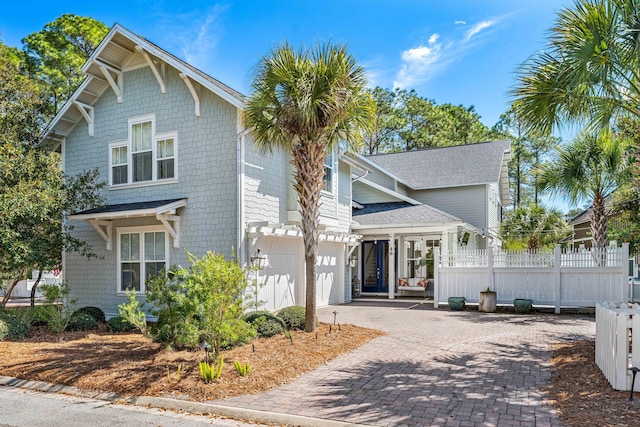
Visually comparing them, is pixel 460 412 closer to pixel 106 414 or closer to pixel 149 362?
pixel 106 414

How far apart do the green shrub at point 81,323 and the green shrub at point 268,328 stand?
16.3ft

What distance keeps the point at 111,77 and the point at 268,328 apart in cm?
922

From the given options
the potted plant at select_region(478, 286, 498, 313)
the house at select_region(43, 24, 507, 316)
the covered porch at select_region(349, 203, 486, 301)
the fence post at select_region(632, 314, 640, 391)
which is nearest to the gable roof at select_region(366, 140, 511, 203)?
the covered porch at select_region(349, 203, 486, 301)

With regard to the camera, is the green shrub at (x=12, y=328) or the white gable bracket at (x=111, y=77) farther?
the white gable bracket at (x=111, y=77)

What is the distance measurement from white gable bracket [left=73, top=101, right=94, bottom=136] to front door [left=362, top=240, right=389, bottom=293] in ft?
37.5

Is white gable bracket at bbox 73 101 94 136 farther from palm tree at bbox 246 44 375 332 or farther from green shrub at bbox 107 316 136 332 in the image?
palm tree at bbox 246 44 375 332

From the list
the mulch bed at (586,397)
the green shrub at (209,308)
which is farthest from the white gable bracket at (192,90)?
the mulch bed at (586,397)

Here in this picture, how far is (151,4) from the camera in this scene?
47.2ft

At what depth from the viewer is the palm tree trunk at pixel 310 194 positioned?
33.8 ft

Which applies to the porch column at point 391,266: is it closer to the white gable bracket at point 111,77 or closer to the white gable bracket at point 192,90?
the white gable bracket at point 192,90

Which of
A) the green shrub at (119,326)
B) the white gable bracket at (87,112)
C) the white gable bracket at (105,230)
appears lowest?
the green shrub at (119,326)

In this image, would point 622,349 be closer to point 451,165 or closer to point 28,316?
point 28,316

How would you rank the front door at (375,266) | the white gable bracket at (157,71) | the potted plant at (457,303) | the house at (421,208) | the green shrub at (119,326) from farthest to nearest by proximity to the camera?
the front door at (375,266)
the house at (421,208)
the potted plant at (457,303)
the white gable bracket at (157,71)
the green shrub at (119,326)

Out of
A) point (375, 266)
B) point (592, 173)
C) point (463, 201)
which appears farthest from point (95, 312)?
point (463, 201)
